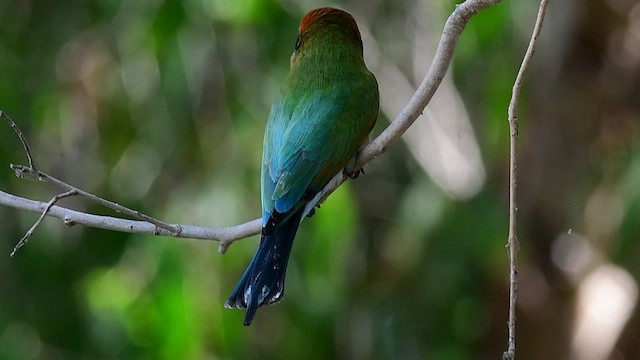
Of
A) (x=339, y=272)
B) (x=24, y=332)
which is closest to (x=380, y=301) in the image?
(x=339, y=272)

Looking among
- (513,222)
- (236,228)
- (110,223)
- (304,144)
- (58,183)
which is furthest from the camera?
(304,144)

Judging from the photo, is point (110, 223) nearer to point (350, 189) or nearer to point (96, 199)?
point (96, 199)

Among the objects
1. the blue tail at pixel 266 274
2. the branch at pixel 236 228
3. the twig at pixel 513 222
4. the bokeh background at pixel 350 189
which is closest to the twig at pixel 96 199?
the branch at pixel 236 228

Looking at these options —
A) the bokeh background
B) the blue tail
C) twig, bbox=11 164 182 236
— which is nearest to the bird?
the blue tail

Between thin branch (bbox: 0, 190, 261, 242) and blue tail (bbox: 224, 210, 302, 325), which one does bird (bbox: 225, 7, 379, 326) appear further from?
thin branch (bbox: 0, 190, 261, 242)

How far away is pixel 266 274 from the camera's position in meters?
3.02

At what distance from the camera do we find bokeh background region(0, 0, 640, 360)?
455cm

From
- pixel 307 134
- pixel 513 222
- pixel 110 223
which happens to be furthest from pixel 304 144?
pixel 513 222

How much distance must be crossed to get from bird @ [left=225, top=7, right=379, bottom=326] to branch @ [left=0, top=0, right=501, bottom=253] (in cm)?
11

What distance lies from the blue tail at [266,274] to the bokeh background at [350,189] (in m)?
1.20

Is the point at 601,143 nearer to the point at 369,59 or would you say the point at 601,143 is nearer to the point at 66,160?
the point at 369,59

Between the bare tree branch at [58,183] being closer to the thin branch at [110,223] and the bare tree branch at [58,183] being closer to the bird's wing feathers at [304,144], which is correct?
the thin branch at [110,223]

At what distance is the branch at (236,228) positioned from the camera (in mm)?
2600

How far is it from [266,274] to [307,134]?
1.75 feet
